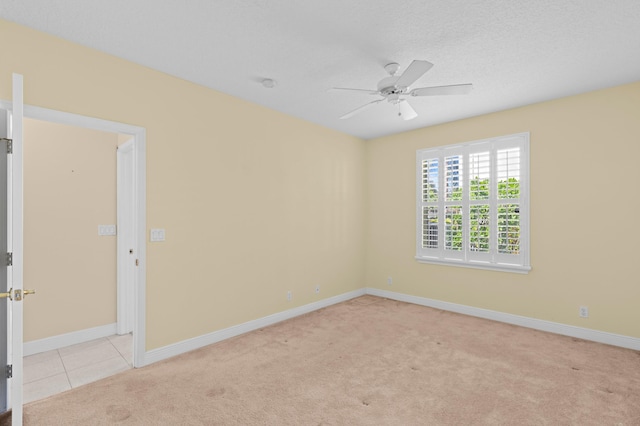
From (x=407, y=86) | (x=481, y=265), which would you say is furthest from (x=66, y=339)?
(x=481, y=265)

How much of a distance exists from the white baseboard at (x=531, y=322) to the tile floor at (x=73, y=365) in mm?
3802

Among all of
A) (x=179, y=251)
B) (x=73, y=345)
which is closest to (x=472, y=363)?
(x=179, y=251)

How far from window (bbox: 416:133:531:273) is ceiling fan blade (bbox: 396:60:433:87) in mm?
2296

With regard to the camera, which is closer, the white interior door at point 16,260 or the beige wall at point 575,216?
the white interior door at point 16,260

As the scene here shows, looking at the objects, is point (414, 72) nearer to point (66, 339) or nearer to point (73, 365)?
point (73, 365)

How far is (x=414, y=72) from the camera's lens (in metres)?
2.27

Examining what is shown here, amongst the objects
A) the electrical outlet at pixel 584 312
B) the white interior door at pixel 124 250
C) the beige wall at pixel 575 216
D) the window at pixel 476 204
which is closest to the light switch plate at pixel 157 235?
the white interior door at pixel 124 250

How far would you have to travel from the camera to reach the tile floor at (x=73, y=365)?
251 centimetres

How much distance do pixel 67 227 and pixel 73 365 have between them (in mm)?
1422

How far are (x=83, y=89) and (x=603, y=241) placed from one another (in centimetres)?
525

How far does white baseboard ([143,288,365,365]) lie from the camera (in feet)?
9.60

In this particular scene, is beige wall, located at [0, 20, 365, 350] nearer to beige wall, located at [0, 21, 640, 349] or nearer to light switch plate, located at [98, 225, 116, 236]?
beige wall, located at [0, 21, 640, 349]

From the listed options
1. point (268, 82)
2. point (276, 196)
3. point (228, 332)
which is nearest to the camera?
point (268, 82)

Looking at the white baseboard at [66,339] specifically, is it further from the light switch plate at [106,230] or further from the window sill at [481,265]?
the window sill at [481,265]
